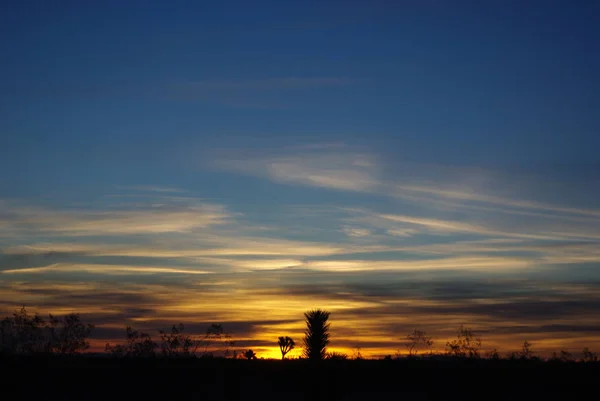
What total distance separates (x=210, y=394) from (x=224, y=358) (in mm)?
2322

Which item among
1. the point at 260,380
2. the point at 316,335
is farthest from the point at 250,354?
the point at 316,335

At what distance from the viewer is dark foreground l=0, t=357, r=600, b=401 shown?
16328mm

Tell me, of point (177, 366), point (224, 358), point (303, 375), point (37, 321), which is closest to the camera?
point (303, 375)

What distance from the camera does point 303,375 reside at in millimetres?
13695

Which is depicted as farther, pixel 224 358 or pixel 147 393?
pixel 224 358

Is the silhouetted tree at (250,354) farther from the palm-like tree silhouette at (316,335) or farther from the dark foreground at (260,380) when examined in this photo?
the palm-like tree silhouette at (316,335)

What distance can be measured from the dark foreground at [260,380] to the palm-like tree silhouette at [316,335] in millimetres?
3828

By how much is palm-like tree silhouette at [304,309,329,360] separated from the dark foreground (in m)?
3.83

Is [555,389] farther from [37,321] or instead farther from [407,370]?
[37,321]

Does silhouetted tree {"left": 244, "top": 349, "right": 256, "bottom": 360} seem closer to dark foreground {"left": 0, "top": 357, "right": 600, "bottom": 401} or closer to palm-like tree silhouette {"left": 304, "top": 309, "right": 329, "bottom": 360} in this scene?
dark foreground {"left": 0, "top": 357, "right": 600, "bottom": 401}

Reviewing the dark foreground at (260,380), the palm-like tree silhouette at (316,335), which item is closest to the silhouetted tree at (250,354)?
the dark foreground at (260,380)

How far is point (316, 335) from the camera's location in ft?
40.3

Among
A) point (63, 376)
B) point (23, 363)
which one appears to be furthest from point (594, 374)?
point (23, 363)

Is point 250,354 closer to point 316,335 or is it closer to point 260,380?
point 260,380
